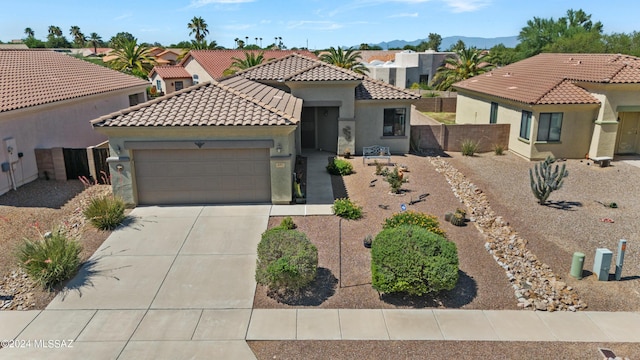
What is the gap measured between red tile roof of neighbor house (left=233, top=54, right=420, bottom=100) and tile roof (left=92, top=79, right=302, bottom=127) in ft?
15.1

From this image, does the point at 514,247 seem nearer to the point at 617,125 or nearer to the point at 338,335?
the point at 338,335

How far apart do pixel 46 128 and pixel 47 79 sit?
4.42 metres

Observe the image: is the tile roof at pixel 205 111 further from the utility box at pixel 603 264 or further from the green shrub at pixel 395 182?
the utility box at pixel 603 264

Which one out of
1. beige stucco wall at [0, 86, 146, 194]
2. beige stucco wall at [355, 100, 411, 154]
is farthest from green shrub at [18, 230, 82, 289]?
beige stucco wall at [355, 100, 411, 154]

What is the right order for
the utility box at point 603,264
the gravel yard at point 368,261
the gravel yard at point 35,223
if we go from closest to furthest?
the gravel yard at point 368,261
the gravel yard at point 35,223
the utility box at point 603,264

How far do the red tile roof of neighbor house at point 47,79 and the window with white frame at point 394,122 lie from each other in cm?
1470

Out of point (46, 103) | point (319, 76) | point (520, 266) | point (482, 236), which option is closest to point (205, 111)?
point (319, 76)

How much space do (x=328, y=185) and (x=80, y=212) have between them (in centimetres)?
871

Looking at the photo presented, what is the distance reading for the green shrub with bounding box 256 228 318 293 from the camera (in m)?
10.4

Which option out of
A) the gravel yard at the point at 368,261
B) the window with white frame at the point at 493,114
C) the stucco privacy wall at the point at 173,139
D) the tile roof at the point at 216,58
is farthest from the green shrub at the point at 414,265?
the tile roof at the point at 216,58

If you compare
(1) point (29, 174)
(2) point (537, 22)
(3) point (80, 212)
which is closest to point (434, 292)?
(3) point (80, 212)

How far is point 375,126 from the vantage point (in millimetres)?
23578

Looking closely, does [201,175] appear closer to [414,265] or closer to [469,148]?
[414,265]

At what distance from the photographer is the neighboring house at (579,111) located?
22250mm
